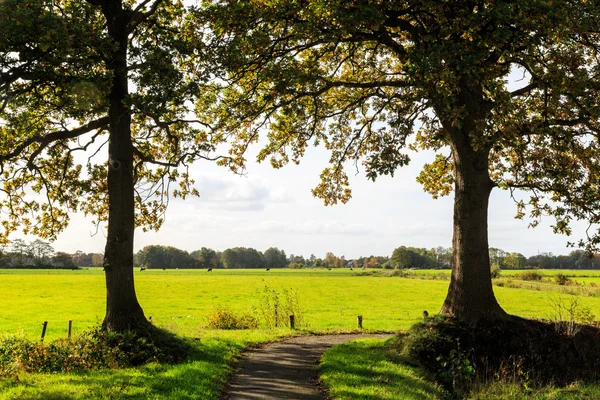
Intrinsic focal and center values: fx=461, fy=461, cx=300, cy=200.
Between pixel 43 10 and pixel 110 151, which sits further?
pixel 110 151

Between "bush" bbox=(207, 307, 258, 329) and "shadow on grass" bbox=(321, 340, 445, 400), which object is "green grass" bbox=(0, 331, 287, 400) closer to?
"shadow on grass" bbox=(321, 340, 445, 400)

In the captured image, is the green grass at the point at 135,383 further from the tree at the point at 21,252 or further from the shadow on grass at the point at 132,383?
the tree at the point at 21,252

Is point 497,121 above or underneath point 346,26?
underneath

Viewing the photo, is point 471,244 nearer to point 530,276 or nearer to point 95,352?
point 95,352

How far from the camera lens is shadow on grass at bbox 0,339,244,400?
9.87m

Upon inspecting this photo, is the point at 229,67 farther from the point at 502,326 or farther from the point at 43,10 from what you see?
the point at 502,326

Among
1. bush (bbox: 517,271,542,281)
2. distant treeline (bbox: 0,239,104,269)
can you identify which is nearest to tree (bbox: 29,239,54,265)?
distant treeline (bbox: 0,239,104,269)

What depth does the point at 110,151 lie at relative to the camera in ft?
51.1

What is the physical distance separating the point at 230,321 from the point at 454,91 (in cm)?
1624

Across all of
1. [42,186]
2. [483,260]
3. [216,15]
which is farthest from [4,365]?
[483,260]

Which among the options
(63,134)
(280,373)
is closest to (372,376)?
(280,373)

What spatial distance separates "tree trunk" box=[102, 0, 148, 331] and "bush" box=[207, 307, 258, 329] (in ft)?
30.0

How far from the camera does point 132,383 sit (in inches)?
423

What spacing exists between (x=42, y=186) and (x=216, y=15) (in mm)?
11052
